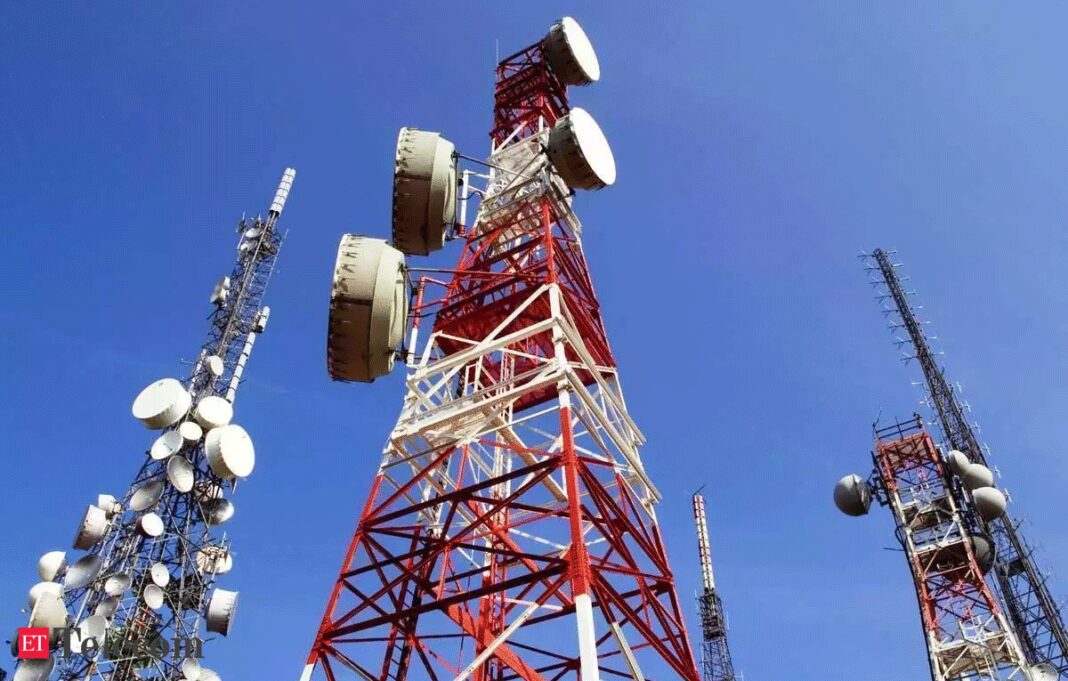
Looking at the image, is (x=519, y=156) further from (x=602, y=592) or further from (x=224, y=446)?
(x=224, y=446)

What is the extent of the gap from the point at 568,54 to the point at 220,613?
2613 cm

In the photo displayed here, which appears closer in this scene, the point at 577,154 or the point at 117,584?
the point at 577,154

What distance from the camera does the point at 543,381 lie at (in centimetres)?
1706

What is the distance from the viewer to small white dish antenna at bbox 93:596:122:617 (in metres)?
31.5

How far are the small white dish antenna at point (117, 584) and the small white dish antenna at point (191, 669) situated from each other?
3.67 m

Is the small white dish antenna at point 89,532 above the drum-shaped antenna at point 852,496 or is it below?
below

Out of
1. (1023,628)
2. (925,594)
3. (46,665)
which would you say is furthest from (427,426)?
(1023,628)

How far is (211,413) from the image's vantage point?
122 ft

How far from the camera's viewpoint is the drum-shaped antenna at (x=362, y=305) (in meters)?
17.1

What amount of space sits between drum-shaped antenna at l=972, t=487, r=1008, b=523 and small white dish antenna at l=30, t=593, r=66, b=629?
1617 inches

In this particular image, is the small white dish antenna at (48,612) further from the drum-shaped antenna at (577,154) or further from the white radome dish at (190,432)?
the drum-shaped antenna at (577,154)

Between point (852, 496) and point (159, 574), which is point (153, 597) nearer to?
point (159, 574)

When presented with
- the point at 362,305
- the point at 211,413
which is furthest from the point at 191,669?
the point at 362,305

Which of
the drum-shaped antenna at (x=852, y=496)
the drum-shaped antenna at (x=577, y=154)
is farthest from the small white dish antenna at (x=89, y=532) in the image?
the drum-shaped antenna at (x=852, y=496)
